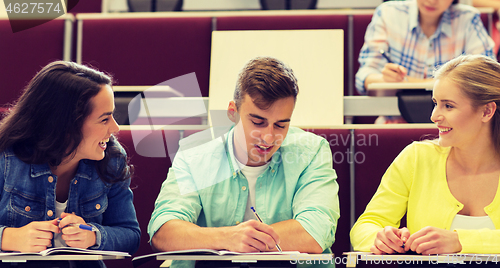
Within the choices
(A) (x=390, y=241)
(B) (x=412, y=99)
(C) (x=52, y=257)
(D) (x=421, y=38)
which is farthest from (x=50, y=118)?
(D) (x=421, y=38)

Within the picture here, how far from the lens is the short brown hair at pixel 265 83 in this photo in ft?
3.91

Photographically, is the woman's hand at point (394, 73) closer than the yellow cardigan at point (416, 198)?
No

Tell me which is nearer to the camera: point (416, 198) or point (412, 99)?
point (416, 198)

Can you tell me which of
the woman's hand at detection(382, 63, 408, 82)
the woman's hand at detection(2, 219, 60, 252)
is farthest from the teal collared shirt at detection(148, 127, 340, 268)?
the woman's hand at detection(382, 63, 408, 82)

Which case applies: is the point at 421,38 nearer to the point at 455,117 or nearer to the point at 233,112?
the point at 455,117

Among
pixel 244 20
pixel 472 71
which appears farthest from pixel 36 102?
pixel 244 20

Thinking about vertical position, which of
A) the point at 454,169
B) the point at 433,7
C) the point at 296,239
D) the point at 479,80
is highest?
the point at 433,7

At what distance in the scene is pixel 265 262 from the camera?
0.86 metres

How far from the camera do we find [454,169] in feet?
3.94

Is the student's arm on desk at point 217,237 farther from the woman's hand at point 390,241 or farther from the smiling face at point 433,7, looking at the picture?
the smiling face at point 433,7

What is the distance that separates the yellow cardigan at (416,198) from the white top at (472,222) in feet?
0.03

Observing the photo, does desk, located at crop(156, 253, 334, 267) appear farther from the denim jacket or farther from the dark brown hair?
the dark brown hair

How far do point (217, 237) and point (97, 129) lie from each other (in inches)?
16.3

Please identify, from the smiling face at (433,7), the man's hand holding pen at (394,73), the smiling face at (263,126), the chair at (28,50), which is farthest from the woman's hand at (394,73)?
the chair at (28,50)
